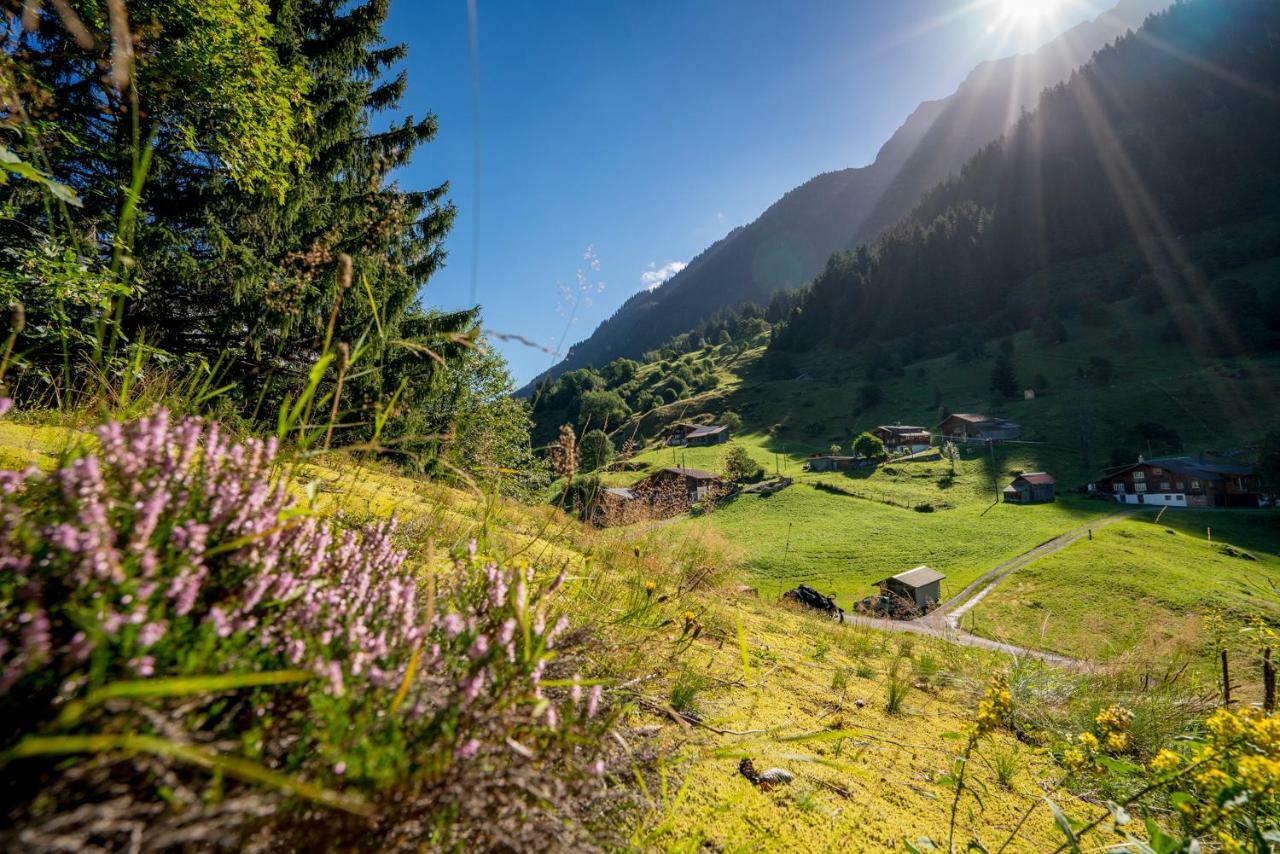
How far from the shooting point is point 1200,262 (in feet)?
334

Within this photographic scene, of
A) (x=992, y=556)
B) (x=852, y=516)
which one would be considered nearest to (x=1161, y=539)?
(x=992, y=556)

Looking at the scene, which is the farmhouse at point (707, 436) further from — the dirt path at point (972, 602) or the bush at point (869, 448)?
the dirt path at point (972, 602)

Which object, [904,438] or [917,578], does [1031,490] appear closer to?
[904,438]

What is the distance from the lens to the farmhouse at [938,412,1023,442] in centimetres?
6900

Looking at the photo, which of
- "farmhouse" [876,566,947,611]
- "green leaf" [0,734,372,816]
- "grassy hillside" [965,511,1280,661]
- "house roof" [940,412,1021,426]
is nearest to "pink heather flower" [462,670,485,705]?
"green leaf" [0,734,372,816]

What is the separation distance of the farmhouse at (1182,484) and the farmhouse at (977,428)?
1420 centimetres

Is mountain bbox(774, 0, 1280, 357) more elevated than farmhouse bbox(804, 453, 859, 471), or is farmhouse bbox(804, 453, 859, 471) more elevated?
mountain bbox(774, 0, 1280, 357)

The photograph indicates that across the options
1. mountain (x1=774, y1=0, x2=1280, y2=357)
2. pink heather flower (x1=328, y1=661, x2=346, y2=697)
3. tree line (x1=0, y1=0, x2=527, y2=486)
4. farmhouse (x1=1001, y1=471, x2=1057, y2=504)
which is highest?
mountain (x1=774, y1=0, x2=1280, y2=357)

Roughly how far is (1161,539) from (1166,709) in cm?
4781

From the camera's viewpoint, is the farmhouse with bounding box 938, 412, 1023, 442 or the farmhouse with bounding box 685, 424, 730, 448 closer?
the farmhouse with bounding box 938, 412, 1023, 442

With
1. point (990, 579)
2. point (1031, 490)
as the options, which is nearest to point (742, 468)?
point (1031, 490)

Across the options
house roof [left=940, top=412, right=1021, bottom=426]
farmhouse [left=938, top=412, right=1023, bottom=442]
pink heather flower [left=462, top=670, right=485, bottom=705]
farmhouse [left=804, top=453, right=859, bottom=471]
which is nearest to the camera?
pink heather flower [left=462, top=670, right=485, bottom=705]

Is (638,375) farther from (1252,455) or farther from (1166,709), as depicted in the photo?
(1166,709)

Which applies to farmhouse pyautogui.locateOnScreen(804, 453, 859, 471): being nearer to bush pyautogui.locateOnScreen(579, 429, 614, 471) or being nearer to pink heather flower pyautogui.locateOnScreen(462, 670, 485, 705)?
bush pyautogui.locateOnScreen(579, 429, 614, 471)
